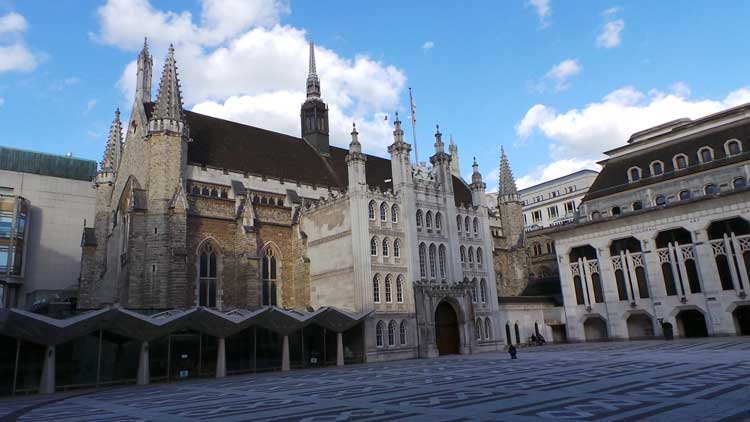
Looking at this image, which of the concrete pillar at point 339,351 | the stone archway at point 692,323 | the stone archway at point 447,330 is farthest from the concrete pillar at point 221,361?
the stone archway at point 692,323

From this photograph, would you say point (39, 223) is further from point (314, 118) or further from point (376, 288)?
point (376, 288)

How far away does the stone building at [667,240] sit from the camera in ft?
134

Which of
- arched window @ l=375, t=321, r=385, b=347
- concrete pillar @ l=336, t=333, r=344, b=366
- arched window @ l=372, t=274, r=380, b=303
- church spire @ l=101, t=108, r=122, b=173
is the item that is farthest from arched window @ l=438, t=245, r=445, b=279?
church spire @ l=101, t=108, r=122, b=173

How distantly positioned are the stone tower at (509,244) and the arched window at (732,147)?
21965 mm

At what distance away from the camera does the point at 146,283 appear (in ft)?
114

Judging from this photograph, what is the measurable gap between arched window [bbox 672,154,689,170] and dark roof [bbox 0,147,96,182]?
67.9 metres

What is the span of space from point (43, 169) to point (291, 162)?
3834 cm

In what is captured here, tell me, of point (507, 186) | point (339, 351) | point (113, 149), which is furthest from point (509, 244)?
point (113, 149)

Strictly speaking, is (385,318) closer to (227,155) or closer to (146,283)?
(146,283)

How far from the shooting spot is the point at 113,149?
162 feet

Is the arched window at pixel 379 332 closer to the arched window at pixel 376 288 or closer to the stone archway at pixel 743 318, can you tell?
the arched window at pixel 376 288

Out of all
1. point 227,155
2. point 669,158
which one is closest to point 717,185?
point 669,158

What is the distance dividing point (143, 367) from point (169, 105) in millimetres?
20111

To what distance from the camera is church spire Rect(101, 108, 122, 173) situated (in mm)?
47894
